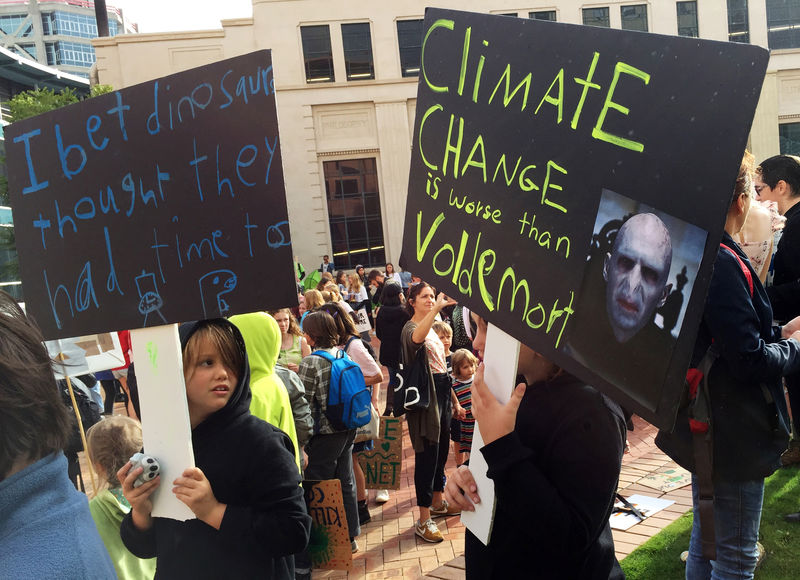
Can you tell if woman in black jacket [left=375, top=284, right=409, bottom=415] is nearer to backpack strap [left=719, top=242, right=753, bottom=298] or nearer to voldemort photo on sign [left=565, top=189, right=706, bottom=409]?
backpack strap [left=719, top=242, right=753, bottom=298]

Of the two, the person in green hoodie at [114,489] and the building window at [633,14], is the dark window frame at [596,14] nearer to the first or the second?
the building window at [633,14]

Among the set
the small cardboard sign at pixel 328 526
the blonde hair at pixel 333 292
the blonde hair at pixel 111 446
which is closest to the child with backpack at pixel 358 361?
the blonde hair at pixel 111 446

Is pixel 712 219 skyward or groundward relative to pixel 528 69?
Answer: groundward

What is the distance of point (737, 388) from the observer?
8.06 ft

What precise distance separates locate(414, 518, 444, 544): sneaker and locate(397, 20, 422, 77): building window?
2303cm

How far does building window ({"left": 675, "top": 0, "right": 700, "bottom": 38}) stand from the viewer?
1032 inches

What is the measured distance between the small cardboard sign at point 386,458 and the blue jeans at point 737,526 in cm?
274

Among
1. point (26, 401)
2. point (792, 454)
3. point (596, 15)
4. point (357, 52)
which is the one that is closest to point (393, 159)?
point (357, 52)

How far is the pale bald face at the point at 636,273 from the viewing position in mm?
1326

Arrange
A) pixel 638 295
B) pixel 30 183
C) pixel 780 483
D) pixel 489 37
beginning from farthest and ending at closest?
pixel 780 483 < pixel 30 183 < pixel 489 37 < pixel 638 295

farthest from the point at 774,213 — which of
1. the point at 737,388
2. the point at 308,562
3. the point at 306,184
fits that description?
the point at 306,184

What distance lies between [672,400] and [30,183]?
6.92ft

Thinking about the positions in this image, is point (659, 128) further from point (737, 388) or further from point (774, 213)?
point (774, 213)

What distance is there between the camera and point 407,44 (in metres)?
25.6
